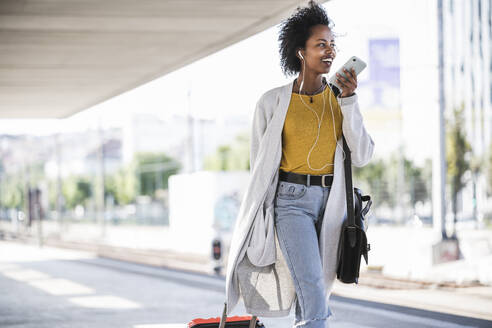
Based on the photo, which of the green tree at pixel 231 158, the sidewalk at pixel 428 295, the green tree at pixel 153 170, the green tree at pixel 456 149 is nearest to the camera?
the sidewalk at pixel 428 295

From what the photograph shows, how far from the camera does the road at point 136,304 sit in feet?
24.9

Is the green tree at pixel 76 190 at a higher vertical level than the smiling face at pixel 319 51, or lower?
lower

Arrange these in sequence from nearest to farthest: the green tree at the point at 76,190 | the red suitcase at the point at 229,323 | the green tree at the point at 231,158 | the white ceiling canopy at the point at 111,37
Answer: the red suitcase at the point at 229,323
the white ceiling canopy at the point at 111,37
the green tree at the point at 231,158
the green tree at the point at 76,190

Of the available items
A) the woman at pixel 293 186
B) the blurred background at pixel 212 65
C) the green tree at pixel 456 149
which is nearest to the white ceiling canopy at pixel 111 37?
the blurred background at pixel 212 65

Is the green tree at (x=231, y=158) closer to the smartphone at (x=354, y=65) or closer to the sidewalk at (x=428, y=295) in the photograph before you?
the sidewalk at (x=428, y=295)

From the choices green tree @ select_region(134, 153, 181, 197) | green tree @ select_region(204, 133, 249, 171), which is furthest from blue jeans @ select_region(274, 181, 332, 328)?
green tree @ select_region(134, 153, 181, 197)

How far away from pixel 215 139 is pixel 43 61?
124m

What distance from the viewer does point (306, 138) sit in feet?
12.8

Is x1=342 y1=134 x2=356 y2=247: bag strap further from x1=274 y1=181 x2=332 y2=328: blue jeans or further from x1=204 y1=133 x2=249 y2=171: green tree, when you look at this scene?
x1=204 y1=133 x2=249 y2=171: green tree

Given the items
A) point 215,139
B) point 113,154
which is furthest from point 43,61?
point 113,154

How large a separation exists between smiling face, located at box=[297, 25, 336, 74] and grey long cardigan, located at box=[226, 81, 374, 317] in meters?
0.19

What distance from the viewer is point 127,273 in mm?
14648

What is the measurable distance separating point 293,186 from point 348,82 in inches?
22.1

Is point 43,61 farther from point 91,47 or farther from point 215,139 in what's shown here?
point 215,139
